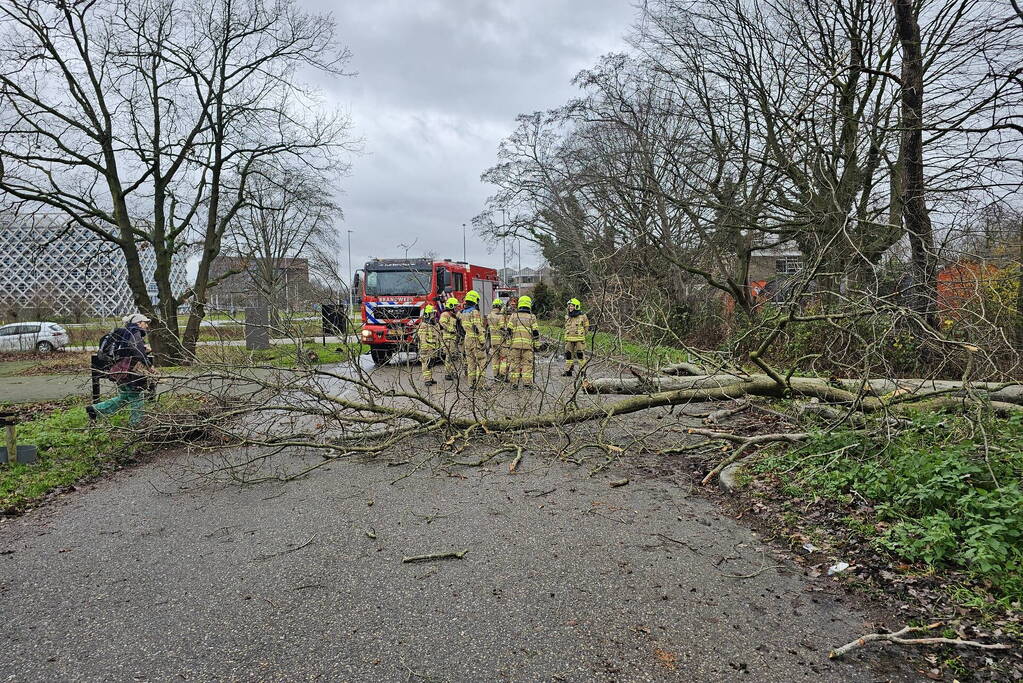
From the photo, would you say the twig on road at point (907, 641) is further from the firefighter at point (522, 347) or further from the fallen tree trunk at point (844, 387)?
the firefighter at point (522, 347)

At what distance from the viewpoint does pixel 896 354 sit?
7859 mm

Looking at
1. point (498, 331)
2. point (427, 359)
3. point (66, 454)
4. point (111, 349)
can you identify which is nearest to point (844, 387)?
point (498, 331)

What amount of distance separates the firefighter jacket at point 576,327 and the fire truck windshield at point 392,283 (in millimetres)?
6125

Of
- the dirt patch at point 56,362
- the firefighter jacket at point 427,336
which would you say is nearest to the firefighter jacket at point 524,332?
the firefighter jacket at point 427,336

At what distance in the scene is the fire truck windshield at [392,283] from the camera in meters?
17.1

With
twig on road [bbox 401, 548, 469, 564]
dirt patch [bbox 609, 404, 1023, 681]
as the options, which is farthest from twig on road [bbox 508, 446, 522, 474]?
twig on road [bbox 401, 548, 469, 564]

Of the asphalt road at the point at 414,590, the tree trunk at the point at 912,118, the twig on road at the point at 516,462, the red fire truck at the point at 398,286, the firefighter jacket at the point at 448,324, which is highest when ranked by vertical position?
the tree trunk at the point at 912,118

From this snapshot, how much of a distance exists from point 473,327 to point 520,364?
1438 mm

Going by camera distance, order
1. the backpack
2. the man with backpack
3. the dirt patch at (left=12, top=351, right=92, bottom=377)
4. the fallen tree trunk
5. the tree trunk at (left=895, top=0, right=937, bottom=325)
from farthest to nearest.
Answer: the dirt patch at (left=12, top=351, right=92, bottom=377), the tree trunk at (left=895, top=0, right=937, bottom=325), the backpack, the man with backpack, the fallen tree trunk

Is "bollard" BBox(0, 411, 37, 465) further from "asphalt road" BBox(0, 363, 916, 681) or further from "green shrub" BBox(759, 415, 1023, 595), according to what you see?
"green shrub" BBox(759, 415, 1023, 595)

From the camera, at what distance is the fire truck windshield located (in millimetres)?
17078

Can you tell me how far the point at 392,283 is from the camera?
17125 millimetres

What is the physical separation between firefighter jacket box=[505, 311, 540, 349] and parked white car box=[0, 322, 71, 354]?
15903 millimetres

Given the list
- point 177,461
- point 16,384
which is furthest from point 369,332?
point 177,461
